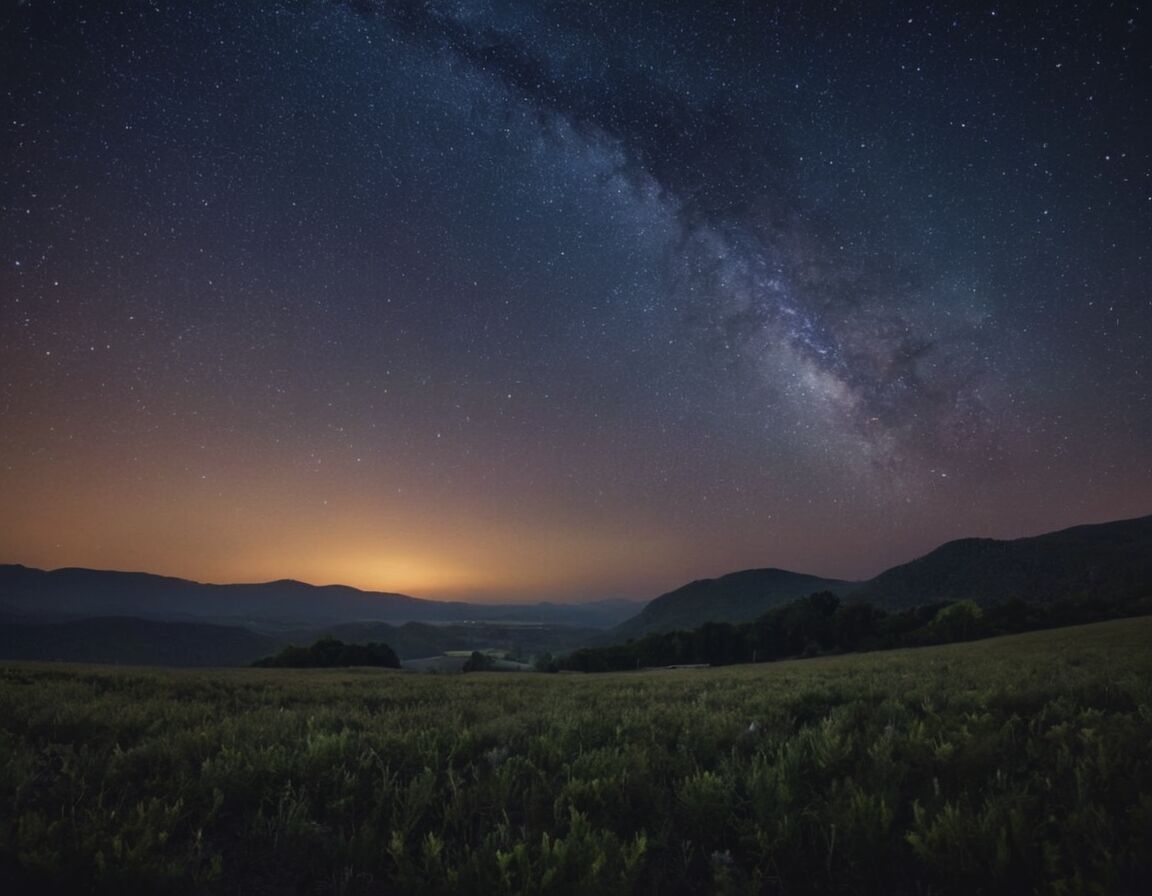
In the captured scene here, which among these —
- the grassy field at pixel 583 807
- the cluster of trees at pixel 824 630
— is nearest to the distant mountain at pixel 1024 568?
the cluster of trees at pixel 824 630

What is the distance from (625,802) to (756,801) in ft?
2.87

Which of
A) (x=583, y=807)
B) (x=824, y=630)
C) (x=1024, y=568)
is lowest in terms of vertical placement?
(x=824, y=630)

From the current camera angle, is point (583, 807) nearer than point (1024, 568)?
Yes

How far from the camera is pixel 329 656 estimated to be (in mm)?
75562

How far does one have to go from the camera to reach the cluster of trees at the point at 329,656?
242 ft

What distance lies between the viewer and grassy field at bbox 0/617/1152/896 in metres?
2.73

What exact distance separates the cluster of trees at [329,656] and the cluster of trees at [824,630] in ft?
97.1

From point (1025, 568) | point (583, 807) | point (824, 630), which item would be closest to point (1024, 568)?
point (1025, 568)

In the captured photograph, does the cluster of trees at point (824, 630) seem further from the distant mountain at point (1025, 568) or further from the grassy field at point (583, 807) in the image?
the grassy field at point (583, 807)

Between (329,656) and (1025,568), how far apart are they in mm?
175334

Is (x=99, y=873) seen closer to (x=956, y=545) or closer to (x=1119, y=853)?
(x=1119, y=853)

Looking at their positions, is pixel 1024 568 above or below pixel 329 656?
above

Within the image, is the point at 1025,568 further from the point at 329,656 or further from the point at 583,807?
the point at 583,807

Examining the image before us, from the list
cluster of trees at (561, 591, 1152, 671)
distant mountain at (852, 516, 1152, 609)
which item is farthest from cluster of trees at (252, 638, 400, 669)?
distant mountain at (852, 516, 1152, 609)
